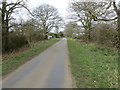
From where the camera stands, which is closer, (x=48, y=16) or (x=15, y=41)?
(x=15, y=41)

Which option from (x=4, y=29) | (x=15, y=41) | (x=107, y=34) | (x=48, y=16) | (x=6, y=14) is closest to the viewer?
(x=4, y=29)

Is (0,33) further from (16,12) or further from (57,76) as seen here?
(57,76)

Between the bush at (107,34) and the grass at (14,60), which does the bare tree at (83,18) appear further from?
the grass at (14,60)

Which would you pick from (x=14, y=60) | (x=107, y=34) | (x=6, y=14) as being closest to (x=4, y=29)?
(x=6, y=14)

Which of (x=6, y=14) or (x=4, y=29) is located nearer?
(x=4, y=29)

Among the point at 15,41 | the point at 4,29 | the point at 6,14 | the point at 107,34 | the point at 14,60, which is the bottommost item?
the point at 14,60

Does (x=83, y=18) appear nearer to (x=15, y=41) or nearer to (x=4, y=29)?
(x=15, y=41)

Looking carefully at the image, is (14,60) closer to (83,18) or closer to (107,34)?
(107,34)

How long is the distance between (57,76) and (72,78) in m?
0.69

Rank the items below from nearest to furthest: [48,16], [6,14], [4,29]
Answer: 1. [4,29]
2. [6,14]
3. [48,16]

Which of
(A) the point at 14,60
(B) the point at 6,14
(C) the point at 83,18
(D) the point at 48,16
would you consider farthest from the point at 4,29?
(D) the point at 48,16

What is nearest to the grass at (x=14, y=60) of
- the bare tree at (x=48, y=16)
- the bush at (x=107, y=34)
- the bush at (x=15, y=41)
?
the bush at (x=15, y=41)

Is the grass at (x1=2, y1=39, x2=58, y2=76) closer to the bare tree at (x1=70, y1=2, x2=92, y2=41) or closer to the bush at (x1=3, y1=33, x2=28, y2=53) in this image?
the bush at (x1=3, y1=33, x2=28, y2=53)

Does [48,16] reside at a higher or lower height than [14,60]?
higher
